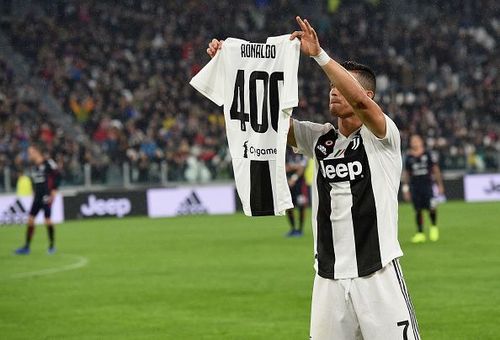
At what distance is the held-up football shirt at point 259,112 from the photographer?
672 centimetres

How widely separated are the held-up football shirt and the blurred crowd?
29.4 metres

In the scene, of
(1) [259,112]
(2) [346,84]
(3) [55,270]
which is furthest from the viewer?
(3) [55,270]

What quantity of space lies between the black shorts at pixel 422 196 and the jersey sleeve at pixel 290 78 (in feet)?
55.0

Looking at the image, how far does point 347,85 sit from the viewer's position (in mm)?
6078

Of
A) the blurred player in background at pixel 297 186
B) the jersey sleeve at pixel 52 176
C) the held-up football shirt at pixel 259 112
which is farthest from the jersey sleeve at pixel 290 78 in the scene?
the blurred player in background at pixel 297 186

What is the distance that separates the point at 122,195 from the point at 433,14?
18509mm

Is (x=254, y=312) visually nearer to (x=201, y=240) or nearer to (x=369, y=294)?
(x=369, y=294)

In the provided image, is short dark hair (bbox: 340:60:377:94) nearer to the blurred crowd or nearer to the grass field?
the grass field

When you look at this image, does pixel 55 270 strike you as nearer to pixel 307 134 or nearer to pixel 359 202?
pixel 307 134

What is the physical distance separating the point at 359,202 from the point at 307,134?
1.77ft

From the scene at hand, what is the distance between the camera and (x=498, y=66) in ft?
151

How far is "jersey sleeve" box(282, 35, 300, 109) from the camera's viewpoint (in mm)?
6648

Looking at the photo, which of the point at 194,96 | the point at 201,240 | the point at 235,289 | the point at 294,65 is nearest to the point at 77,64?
the point at 194,96

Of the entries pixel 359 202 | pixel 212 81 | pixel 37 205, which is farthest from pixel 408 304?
pixel 37 205
